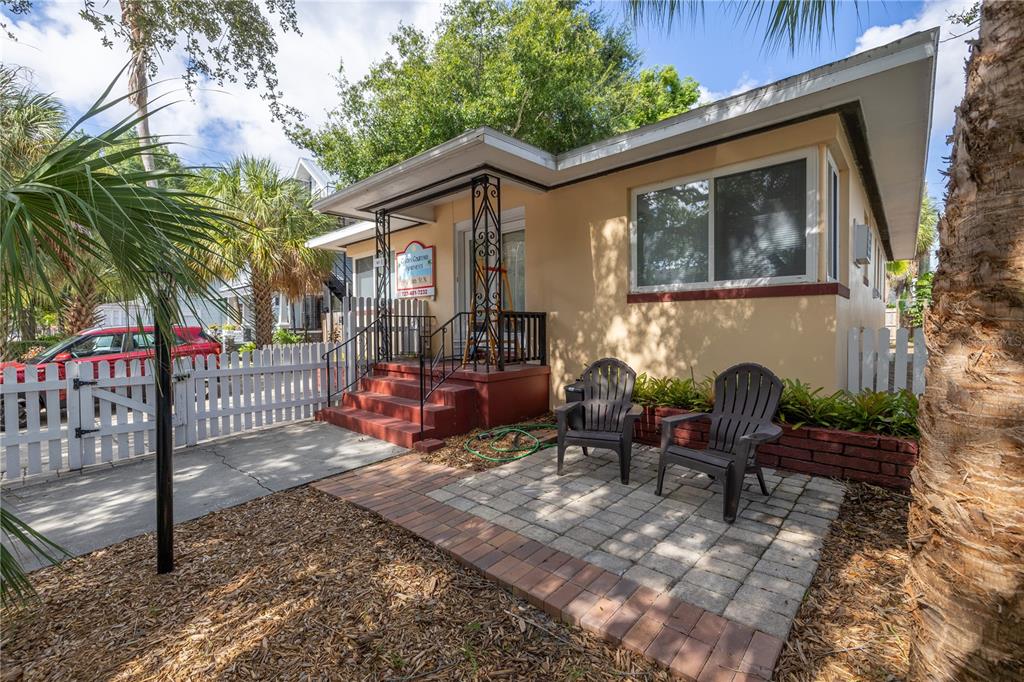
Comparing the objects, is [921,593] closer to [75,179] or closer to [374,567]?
[374,567]

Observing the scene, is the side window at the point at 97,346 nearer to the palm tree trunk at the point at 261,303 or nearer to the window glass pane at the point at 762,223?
the palm tree trunk at the point at 261,303

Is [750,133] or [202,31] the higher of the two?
[202,31]

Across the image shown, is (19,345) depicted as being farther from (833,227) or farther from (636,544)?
(833,227)

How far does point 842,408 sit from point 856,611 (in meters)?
2.32

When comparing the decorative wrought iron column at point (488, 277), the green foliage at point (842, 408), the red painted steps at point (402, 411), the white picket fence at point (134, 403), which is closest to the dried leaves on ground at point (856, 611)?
the green foliage at point (842, 408)

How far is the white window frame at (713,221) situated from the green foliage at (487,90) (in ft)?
28.6

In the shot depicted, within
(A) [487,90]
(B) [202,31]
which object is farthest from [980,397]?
(A) [487,90]

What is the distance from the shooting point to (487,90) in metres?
12.7

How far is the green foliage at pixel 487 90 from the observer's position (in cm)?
1280

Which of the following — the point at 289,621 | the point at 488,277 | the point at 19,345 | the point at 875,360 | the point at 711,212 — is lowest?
the point at 289,621

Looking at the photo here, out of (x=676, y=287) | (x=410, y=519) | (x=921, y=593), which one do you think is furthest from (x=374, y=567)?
(x=676, y=287)

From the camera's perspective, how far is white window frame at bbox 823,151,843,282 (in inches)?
175

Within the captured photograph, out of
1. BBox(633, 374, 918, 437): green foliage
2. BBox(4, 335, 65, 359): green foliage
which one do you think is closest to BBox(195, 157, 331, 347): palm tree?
BBox(4, 335, 65, 359): green foliage

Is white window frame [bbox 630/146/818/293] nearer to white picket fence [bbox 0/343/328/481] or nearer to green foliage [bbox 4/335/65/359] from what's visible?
white picket fence [bbox 0/343/328/481]
